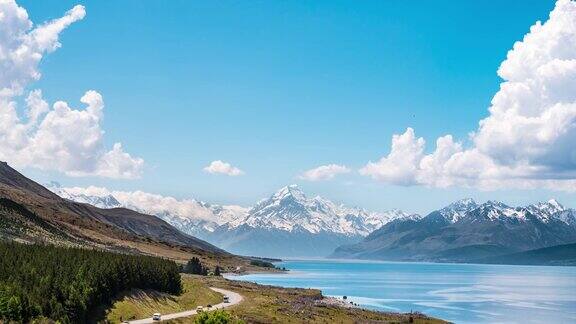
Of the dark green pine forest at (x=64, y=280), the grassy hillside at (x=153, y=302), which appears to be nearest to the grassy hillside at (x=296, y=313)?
the grassy hillside at (x=153, y=302)

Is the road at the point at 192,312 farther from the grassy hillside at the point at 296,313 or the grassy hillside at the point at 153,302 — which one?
the grassy hillside at the point at 153,302

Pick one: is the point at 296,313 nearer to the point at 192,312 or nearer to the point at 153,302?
the point at 192,312

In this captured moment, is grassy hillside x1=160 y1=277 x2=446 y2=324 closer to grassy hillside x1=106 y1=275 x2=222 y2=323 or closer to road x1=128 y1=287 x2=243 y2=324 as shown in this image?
road x1=128 y1=287 x2=243 y2=324

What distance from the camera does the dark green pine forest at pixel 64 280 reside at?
10062 centimetres

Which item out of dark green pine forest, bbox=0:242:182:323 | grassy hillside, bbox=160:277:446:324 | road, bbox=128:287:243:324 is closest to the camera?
dark green pine forest, bbox=0:242:182:323

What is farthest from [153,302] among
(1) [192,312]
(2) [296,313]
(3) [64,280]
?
(2) [296,313]

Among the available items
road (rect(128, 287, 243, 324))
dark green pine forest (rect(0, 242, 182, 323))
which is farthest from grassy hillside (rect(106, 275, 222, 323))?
road (rect(128, 287, 243, 324))

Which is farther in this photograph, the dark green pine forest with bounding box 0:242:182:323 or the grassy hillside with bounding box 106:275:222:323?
the grassy hillside with bounding box 106:275:222:323

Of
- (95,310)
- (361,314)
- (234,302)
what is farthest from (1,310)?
(361,314)

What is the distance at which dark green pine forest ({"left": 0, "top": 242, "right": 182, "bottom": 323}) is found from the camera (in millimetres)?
100625

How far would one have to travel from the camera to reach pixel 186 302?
151m

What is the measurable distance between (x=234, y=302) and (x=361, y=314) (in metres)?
33.3

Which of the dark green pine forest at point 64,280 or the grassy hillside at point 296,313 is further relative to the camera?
the grassy hillside at point 296,313

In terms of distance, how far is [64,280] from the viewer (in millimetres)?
112812
